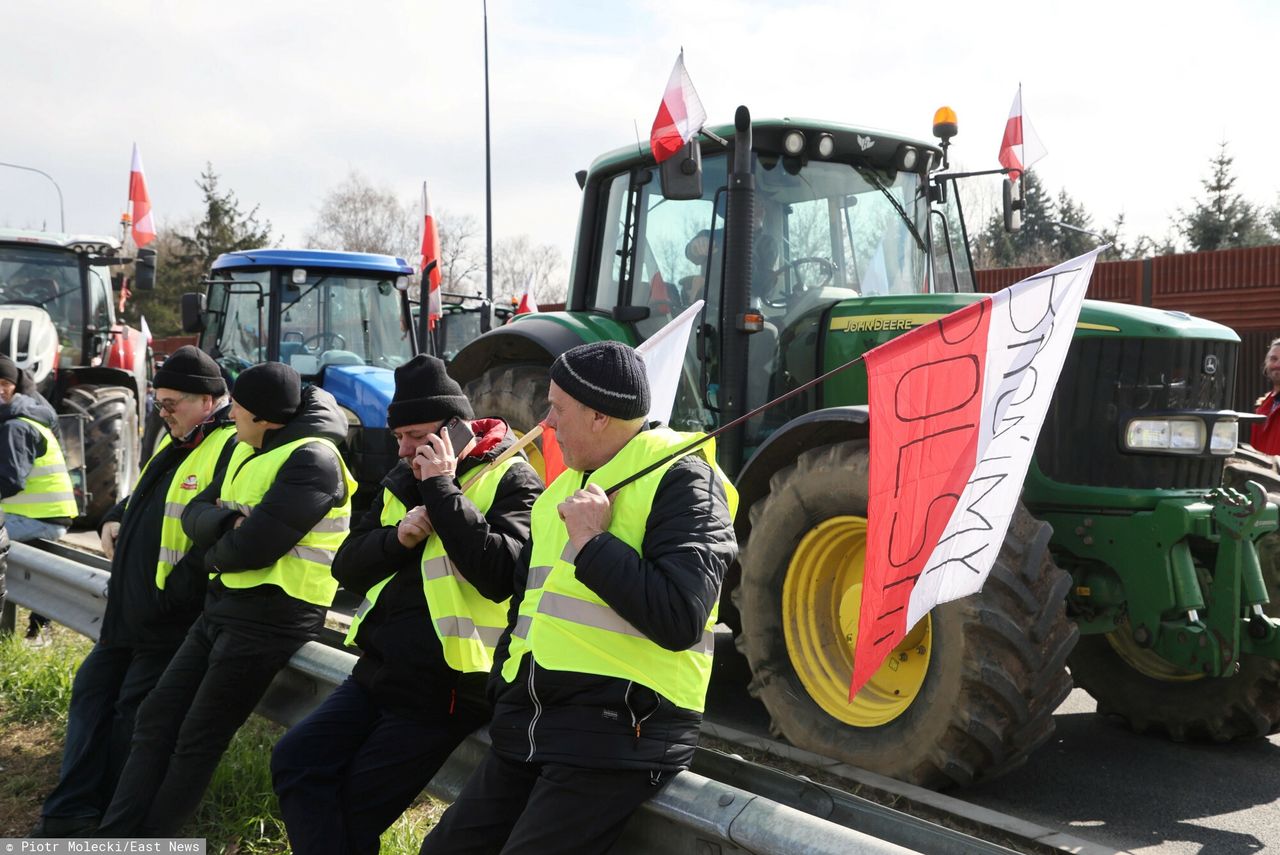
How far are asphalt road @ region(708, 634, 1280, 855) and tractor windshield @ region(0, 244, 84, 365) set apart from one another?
28.1 feet

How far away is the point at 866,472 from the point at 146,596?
2.66 metres

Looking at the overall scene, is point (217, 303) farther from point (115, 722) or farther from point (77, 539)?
point (115, 722)

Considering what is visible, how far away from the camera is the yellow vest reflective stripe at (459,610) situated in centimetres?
327

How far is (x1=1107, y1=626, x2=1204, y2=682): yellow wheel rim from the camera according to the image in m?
5.14

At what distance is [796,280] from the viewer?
5652 millimetres

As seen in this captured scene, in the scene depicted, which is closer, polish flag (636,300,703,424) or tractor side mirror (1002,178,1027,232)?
polish flag (636,300,703,424)

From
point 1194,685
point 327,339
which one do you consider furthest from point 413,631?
point 327,339

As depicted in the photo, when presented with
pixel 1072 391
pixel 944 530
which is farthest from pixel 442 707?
pixel 1072 391

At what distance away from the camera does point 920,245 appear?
19.5 feet

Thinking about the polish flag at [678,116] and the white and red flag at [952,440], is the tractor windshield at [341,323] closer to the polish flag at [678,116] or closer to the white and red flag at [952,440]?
the polish flag at [678,116]

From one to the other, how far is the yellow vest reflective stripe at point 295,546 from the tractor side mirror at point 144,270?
26.2 feet

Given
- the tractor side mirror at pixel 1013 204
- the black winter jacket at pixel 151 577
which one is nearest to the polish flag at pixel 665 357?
the black winter jacket at pixel 151 577

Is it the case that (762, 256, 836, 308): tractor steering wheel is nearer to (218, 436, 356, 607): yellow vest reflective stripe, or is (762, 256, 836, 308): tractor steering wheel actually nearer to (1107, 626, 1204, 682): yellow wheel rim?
(1107, 626, 1204, 682): yellow wheel rim

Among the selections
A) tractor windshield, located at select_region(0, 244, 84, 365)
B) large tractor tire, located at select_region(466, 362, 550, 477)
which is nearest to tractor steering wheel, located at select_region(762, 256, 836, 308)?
large tractor tire, located at select_region(466, 362, 550, 477)
